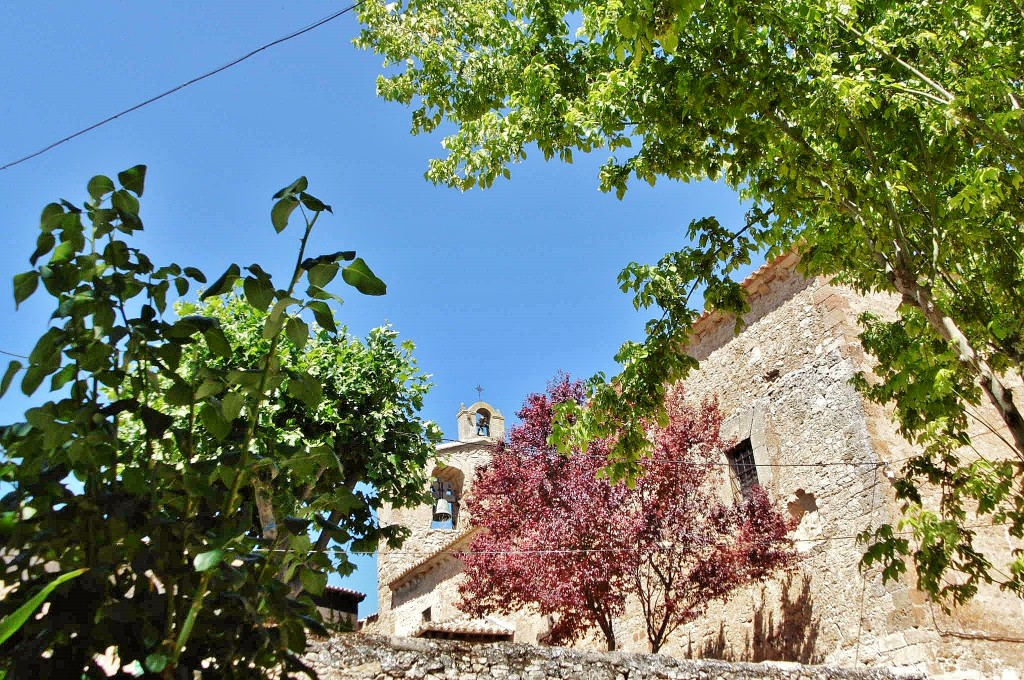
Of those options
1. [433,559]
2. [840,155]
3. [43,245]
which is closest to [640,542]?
[840,155]

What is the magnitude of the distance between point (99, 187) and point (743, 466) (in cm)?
1264

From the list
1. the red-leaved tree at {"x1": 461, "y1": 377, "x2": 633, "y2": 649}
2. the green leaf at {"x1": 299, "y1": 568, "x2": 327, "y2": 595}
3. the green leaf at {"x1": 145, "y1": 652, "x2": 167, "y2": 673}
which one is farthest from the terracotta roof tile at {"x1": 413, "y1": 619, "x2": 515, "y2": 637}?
the green leaf at {"x1": 145, "y1": 652, "x2": 167, "y2": 673}

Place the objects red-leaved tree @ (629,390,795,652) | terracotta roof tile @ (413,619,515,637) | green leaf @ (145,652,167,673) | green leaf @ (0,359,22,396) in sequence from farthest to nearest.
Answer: red-leaved tree @ (629,390,795,652) → terracotta roof tile @ (413,619,515,637) → green leaf @ (0,359,22,396) → green leaf @ (145,652,167,673)

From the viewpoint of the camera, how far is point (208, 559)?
3.98 feet

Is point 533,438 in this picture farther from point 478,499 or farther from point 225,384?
point 225,384

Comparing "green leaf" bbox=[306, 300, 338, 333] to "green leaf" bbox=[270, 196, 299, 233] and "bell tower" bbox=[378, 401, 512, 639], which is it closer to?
"green leaf" bbox=[270, 196, 299, 233]

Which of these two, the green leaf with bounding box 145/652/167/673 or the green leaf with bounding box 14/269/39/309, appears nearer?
the green leaf with bounding box 145/652/167/673

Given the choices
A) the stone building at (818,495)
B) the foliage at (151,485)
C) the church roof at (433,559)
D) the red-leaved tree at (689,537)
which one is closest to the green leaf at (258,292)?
the foliage at (151,485)

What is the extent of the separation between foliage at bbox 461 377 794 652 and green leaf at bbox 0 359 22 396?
10.5 meters

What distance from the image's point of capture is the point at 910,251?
5.82 m

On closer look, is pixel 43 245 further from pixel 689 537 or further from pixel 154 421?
pixel 689 537

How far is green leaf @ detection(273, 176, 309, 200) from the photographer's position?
1.39 metres

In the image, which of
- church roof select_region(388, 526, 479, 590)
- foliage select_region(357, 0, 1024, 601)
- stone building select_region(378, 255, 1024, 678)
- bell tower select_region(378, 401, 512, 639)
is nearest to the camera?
foliage select_region(357, 0, 1024, 601)

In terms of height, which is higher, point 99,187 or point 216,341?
point 99,187
